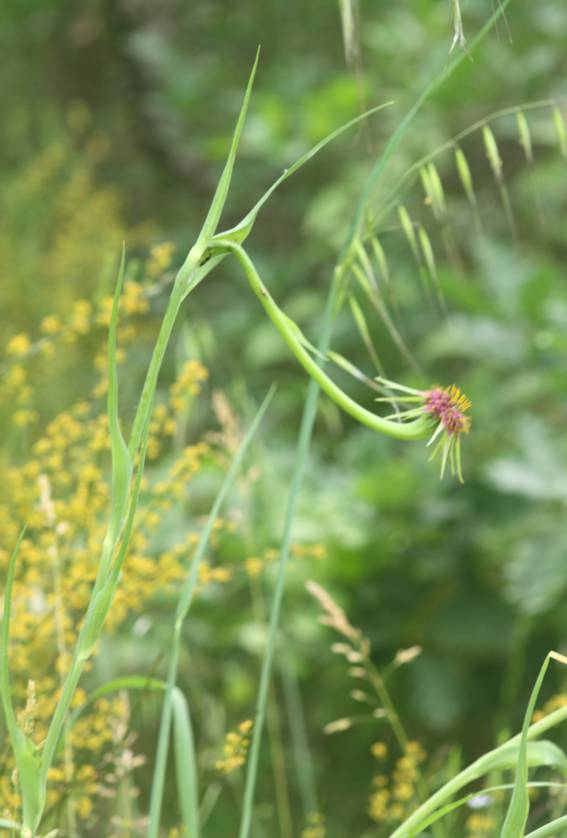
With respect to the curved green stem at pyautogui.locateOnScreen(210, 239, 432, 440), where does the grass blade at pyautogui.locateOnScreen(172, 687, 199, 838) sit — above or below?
below

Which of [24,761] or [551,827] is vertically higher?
[24,761]

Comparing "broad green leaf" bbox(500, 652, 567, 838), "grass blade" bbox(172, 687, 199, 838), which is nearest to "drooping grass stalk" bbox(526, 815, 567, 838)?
"broad green leaf" bbox(500, 652, 567, 838)

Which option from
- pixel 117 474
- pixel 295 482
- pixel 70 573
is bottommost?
pixel 70 573

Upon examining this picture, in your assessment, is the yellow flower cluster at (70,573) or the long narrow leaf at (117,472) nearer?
the long narrow leaf at (117,472)

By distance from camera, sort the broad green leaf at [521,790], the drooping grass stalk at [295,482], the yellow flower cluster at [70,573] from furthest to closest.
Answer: the yellow flower cluster at [70,573]
the drooping grass stalk at [295,482]
the broad green leaf at [521,790]

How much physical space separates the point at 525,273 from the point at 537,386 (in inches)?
9.4

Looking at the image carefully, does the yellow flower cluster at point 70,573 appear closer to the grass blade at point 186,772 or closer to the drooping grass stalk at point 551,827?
the grass blade at point 186,772

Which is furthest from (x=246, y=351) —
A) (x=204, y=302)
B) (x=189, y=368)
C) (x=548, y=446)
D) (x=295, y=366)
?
(x=189, y=368)

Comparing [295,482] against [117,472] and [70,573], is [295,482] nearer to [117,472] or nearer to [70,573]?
[117,472]

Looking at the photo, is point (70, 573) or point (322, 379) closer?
point (322, 379)

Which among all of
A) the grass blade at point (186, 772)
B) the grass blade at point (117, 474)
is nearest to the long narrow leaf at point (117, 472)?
the grass blade at point (117, 474)

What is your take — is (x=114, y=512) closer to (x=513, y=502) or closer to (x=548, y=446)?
(x=548, y=446)

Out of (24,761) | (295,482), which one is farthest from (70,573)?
(24,761)

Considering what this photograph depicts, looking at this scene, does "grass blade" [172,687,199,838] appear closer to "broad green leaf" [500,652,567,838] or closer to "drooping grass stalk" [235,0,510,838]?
"drooping grass stalk" [235,0,510,838]
